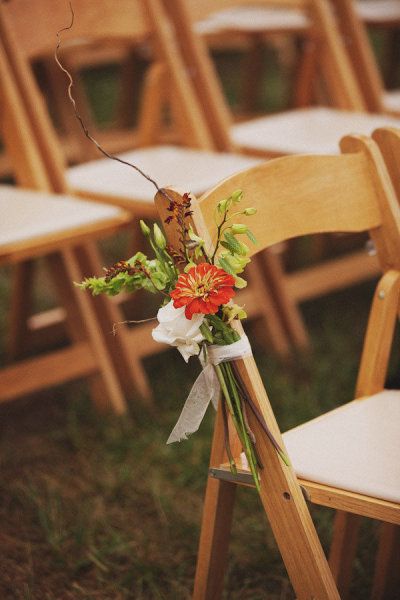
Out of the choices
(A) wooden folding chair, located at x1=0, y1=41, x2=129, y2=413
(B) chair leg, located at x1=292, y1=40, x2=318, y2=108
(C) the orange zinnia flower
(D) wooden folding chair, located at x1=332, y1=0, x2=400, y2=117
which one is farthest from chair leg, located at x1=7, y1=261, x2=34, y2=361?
(C) the orange zinnia flower

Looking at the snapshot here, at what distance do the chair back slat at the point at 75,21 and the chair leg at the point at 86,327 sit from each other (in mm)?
640

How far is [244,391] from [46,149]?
163 centimetres

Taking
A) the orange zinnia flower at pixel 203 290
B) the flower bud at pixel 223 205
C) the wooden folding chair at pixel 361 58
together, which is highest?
the wooden folding chair at pixel 361 58

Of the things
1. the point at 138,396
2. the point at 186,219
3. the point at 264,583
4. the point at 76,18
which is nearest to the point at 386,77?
the point at 76,18

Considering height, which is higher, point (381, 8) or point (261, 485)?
point (381, 8)

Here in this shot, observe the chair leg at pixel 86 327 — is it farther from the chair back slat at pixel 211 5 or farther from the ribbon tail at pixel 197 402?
the ribbon tail at pixel 197 402

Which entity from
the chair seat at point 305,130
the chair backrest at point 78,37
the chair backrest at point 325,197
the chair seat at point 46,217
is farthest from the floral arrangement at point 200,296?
the chair seat at point 305,130

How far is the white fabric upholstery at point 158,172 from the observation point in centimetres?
258

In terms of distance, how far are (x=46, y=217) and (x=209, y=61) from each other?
3.79 feet

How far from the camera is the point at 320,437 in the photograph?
1.43m

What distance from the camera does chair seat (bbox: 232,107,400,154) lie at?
291 cm

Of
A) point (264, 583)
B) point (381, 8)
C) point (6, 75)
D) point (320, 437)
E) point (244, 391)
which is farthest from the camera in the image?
point (381, 8)

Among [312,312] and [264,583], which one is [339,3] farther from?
[264,583]

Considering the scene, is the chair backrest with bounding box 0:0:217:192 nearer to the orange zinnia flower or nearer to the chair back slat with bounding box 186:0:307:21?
the chair back slat with bounding box 186:0:307:21
